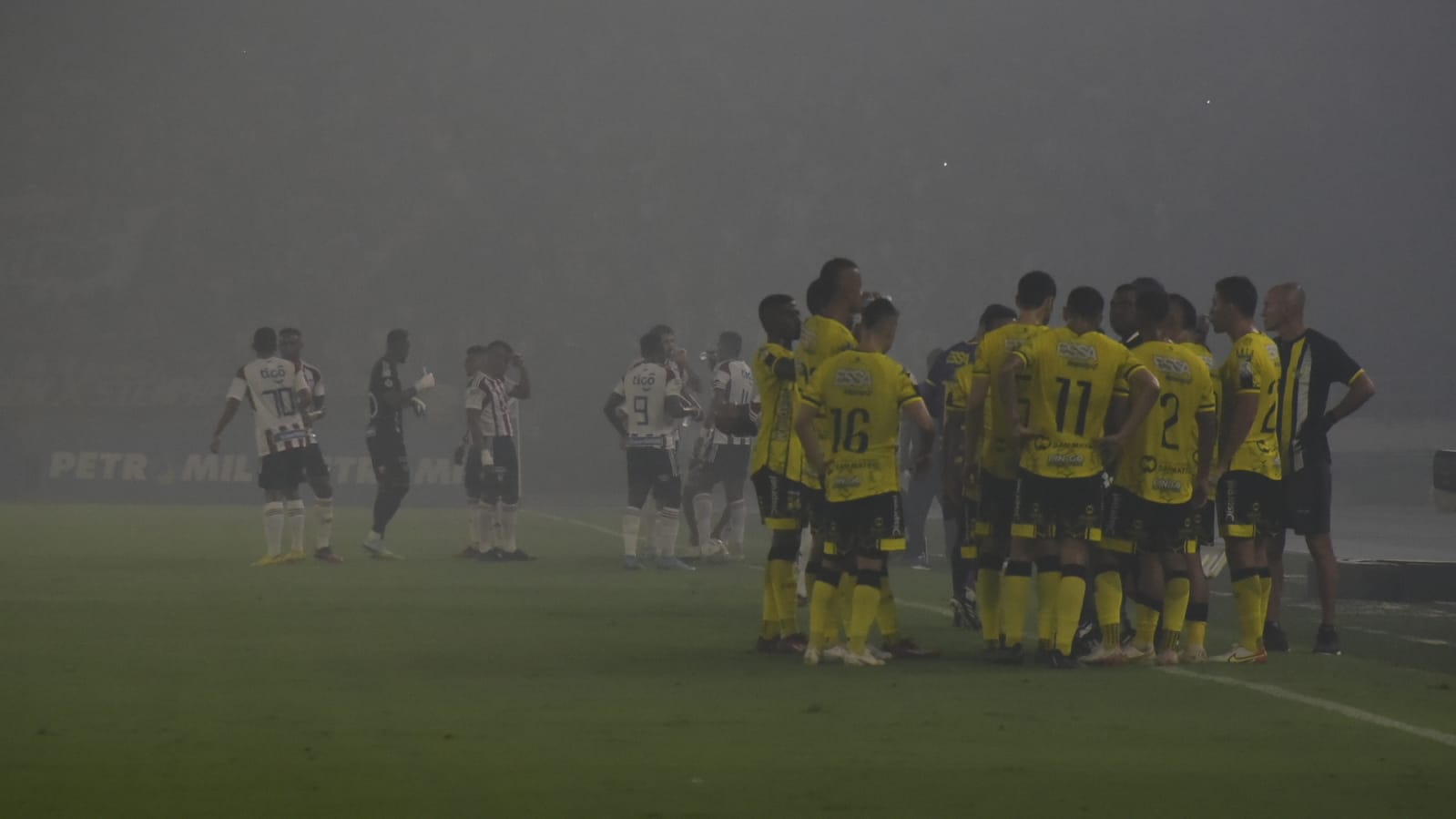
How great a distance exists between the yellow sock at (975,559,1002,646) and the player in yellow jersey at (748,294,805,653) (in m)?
1.07

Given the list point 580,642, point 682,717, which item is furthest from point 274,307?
point 682,717

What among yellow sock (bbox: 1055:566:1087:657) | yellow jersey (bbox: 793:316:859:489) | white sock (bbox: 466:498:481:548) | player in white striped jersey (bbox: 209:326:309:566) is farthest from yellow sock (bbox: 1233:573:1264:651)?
white sock (bbox: 466:498:481:548)

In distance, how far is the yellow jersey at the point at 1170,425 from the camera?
35.2 ft

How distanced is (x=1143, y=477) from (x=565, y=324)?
120 ft

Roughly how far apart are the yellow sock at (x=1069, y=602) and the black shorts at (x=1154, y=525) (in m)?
0.50

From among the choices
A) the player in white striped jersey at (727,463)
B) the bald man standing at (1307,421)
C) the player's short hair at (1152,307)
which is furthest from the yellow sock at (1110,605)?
the player in white striped jersey at (727,463)

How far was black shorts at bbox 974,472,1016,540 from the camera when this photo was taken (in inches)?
435

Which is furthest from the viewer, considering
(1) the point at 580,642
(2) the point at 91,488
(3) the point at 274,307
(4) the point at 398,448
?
(3) the point at 274,307

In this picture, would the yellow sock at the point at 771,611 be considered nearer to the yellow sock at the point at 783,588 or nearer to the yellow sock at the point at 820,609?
the yellow sock at the point at 783,588

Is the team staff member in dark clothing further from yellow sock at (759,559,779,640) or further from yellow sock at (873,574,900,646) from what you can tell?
yellow sock at (873,574,900,646)

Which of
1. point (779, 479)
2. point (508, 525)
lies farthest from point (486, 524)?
point (779, 479)

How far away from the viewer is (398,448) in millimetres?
21141

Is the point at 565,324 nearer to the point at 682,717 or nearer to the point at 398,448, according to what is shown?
the point at 398,448

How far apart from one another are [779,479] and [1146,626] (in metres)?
2.25
